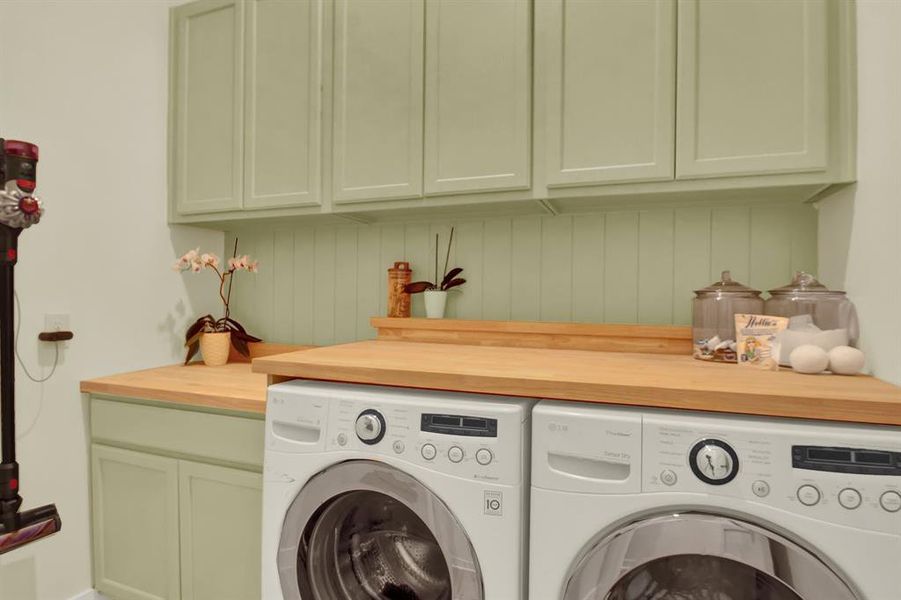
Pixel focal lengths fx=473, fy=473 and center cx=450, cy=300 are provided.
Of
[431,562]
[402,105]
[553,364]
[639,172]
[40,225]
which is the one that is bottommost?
[431,562]

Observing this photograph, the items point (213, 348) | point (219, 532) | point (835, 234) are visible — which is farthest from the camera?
point (213, 348)

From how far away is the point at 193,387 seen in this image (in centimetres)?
166

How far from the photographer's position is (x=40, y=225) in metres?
1.63

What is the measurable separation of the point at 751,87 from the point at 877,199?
448 mm

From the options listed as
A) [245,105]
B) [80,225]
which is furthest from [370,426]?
[245,105]

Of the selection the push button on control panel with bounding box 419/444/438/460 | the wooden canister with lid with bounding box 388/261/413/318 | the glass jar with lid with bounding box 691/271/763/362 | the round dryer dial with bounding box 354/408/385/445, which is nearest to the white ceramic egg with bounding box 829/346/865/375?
the glass jar with lid with bounding box 691/271/763/362

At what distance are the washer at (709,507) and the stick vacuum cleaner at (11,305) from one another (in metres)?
1.40

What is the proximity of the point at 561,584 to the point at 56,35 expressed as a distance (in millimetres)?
2341

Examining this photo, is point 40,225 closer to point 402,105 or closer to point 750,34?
point 402,105

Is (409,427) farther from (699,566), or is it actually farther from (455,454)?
(699,566)

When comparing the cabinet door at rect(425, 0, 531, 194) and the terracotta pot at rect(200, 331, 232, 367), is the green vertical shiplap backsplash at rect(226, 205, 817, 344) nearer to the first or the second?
the terracotta pot at rect(200, 331, 232, 367)

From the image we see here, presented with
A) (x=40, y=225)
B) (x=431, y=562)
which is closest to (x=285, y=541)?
(x=431, y=562)

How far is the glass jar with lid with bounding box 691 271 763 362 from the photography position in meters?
1.46

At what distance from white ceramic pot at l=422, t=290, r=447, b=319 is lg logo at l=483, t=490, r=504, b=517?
39.9 inches
